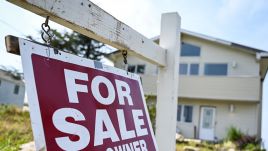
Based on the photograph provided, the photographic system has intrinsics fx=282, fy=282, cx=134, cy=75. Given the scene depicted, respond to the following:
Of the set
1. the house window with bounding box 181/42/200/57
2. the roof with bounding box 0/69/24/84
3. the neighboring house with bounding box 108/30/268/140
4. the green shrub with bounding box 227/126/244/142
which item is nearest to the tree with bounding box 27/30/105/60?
the roof with bounding box 0/69/24/84

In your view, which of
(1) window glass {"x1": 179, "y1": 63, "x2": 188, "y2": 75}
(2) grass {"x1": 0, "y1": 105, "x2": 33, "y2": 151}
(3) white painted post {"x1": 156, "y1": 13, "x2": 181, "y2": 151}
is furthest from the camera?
(1) window glass {"x1": 179, "y1": 63, "x2": 188, "y2": 75}

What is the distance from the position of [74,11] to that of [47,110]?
414 millimetres

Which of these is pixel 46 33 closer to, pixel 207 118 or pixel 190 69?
pixel 190 69

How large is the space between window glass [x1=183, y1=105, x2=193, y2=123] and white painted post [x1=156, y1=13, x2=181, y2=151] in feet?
49.8

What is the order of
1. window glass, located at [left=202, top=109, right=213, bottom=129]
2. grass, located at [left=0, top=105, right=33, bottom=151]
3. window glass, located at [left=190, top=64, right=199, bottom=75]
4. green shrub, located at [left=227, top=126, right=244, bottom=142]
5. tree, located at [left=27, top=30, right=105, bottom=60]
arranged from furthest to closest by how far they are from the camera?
tree, located at [left=27, top=30, right=105, bottom=60] < window glass, located at [left=190, top=64, right=199, bottom=75] < window glass, located at [left=202, top=109, right=213, bottom=129] < green shrub, located at [left=227, top=126, right=244, bottom=142] < grass, located at [left=0, top=105, right=33, bottom=151]

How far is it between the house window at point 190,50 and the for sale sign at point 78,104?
1572 centimetres

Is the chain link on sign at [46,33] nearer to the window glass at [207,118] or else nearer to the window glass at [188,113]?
the window glass at [207,118]

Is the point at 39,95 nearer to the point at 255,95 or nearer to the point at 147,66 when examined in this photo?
the point at 255,95

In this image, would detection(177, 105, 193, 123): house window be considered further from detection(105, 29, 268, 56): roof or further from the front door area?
detection(105, 29, 268, 56): roof

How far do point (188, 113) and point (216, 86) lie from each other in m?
2.38

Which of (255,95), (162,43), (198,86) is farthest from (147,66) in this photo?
(162,43)

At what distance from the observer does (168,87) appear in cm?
176

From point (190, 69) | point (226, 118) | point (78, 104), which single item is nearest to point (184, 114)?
point (226, 118)

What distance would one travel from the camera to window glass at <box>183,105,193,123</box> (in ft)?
54.2
